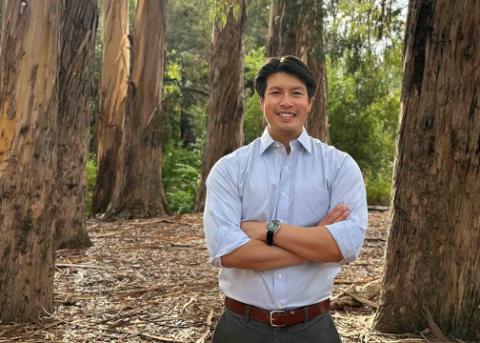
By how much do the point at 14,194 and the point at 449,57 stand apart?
3.40m

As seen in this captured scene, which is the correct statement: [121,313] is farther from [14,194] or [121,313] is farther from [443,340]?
[443,340]

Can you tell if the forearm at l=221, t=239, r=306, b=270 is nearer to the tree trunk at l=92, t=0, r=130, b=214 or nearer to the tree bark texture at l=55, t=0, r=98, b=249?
the tree bark texture at l=55, t=0, r=98, b=249

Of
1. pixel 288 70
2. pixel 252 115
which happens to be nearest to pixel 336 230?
pixel 288 70

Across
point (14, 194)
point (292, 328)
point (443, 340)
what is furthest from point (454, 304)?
point (14, 194)

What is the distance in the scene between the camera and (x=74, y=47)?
26.8ft

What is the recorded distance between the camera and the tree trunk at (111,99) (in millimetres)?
15273

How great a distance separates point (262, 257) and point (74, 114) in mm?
6184

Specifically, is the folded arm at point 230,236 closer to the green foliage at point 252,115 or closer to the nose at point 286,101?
the nose at point 286,101

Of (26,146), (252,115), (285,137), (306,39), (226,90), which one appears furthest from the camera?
Answer: (252,115)

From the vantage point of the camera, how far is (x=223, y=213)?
9.55ft

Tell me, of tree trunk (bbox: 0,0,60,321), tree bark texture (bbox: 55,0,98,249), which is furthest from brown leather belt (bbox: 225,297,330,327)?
tree bark texture (bbox: 55,0,98,249)

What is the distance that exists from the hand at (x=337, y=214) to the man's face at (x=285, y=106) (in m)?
0.37

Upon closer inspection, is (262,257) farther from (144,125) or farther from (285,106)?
(144,125)

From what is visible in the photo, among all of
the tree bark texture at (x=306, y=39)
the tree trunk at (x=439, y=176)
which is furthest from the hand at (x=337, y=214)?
the tree bark texture at (x=306, y=39)
